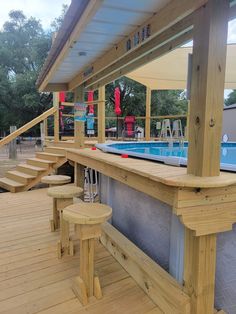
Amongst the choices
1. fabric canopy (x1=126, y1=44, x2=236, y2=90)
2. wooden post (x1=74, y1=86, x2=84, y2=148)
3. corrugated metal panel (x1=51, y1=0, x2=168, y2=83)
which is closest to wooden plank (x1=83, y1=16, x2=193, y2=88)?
corrugated metal panel (x1=51, y1=0, x2=168, y2=83)

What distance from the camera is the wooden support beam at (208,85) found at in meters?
1.35

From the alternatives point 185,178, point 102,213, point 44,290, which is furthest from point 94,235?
point 185,178

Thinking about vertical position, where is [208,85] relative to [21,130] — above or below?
above

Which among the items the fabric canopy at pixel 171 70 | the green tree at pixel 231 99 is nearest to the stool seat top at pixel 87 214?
the fabric canopy at pixel 171 70

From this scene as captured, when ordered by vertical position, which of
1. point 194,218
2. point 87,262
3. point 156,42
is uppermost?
point 156,42

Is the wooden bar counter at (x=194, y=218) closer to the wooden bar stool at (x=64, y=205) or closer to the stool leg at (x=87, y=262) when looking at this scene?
the stool leg at (x=87, y=262)

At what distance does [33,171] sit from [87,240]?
4.06m

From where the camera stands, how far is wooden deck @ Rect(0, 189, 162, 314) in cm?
181

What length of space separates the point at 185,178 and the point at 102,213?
0.75 meters

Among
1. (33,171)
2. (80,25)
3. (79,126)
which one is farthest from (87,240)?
(33,171)

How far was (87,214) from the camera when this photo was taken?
188 centimetres

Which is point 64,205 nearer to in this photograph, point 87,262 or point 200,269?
point 87,262

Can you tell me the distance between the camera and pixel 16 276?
7.22ft

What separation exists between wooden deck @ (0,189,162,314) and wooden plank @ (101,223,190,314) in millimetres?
60
